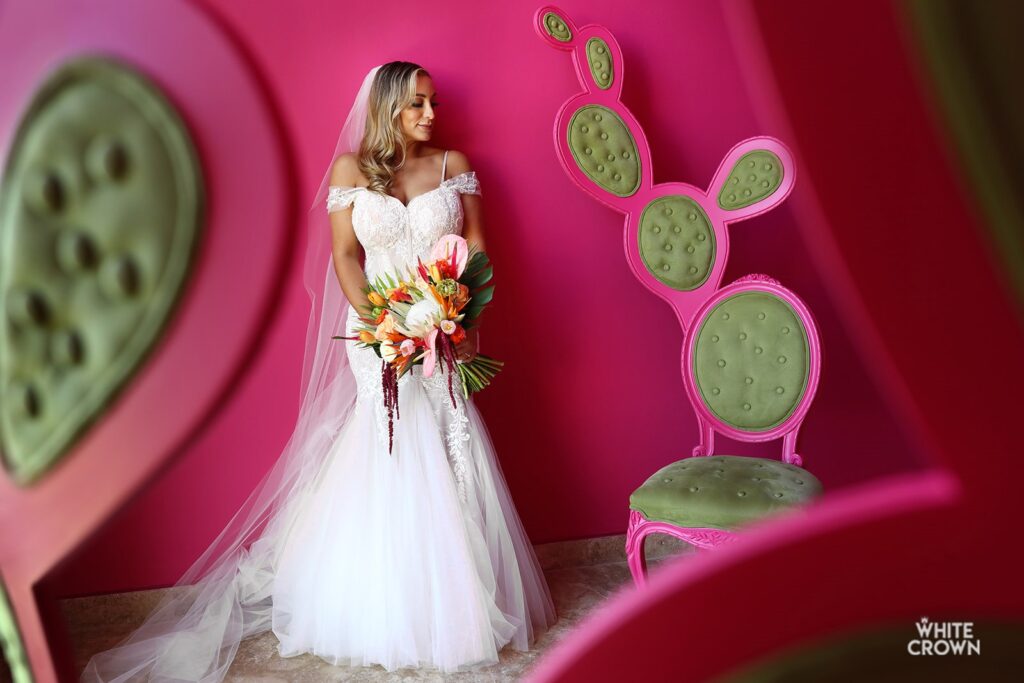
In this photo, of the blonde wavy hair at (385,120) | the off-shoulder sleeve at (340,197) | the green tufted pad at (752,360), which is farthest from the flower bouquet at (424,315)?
the green tufted pad at (752,360)

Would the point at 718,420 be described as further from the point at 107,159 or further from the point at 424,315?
the point at 107,159

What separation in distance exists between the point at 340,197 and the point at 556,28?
101 centimetres

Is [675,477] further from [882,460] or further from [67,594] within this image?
[67,594]

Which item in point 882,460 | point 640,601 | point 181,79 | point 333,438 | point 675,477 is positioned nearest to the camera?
point 181,79

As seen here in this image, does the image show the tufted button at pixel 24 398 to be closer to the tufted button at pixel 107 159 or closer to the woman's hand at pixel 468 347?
the tufted button at pixel 107 159

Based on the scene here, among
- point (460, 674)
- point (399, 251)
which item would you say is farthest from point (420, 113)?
point (460, 674)

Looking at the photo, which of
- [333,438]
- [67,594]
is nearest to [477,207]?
[333,438]

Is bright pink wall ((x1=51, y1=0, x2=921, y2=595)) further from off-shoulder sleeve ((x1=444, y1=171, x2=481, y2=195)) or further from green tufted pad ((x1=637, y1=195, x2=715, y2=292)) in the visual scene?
green tufted pad ((x1=637, y1=195, x2=715, y2=292))

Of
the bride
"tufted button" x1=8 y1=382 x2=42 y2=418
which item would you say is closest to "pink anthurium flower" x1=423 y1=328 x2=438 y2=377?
the bride

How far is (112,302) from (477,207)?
106 inches

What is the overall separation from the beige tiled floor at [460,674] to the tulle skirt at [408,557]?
4 cm

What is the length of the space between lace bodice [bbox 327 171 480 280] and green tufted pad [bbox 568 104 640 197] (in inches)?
19.8

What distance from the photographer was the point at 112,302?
1.19 ft

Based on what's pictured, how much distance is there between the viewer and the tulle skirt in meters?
2.58
